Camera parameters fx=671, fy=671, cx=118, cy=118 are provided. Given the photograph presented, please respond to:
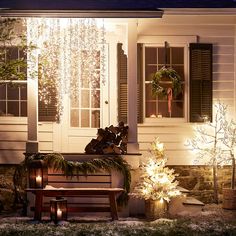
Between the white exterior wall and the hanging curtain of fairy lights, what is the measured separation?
1201 millimetres

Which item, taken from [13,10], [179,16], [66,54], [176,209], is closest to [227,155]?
[176,209]

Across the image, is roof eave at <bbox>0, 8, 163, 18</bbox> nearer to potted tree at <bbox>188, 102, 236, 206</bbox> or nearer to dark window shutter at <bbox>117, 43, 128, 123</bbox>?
dark window shutter at <bbox>117, 43, 128, 123</bbox>

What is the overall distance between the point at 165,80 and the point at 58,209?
12.9ft

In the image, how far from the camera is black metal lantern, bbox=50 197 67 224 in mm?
10836

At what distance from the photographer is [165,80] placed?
13508 mm

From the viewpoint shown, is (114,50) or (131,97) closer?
(131,97)

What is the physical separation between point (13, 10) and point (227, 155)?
5170 millimetres

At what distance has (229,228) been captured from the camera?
10234mm

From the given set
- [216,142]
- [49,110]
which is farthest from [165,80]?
[49,110]

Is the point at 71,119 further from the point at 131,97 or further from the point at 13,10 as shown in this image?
the point at 13,10

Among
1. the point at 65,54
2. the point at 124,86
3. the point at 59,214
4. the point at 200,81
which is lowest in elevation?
the point at 59,214

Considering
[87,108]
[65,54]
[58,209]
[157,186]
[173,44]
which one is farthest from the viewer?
[87,108]

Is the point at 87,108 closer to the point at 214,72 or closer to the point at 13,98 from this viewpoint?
the point at 13,98

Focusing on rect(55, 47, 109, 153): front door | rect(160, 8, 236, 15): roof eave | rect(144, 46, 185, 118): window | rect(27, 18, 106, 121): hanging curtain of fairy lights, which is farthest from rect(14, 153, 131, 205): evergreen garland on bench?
rect(160, 8, 236, 15): roof eave
